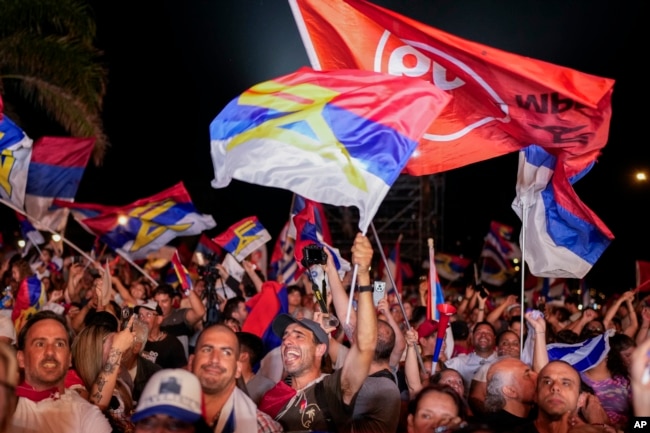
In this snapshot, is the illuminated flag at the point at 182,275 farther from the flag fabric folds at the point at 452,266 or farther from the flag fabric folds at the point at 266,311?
the flag fabric folds at the point at 452,266

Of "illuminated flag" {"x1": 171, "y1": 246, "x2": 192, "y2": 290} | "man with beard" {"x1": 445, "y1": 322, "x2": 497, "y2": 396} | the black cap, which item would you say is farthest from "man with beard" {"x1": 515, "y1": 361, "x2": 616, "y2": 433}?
"illuminated flag" {"x1": 171, "y1": 246, "x2": 192, "y2": 290}

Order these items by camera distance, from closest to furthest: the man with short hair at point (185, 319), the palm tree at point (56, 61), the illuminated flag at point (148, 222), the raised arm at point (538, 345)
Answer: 1. the raised arm at point (538, 345)
2. the man with short hair at point (185, 319)
3. the illuminated flag at point (148, 222)
4. the palm tree at point (56, 61)

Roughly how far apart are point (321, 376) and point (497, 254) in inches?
578

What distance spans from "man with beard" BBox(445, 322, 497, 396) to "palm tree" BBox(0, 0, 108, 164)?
11060mm

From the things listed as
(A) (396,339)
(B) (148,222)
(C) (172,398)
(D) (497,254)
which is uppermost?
(B) (148,222)

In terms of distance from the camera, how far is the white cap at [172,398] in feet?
11.3

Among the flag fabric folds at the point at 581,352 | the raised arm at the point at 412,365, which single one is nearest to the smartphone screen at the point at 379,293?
the raised arm at the point at 412,365

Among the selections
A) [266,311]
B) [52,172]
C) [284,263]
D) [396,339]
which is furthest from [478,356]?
[52,172]

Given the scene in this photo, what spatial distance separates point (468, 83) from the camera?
6.43m

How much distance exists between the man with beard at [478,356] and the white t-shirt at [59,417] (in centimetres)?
377

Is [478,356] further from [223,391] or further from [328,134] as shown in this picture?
[223,391]

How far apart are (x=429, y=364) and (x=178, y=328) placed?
2.71 m

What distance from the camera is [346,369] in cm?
469

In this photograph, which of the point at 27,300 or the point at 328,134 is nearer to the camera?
the point at 328,134
